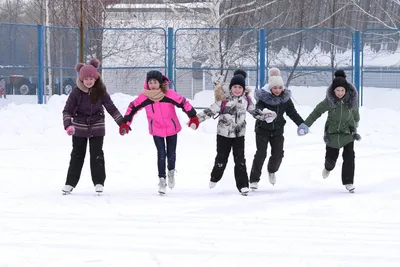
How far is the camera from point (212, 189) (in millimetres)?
8711

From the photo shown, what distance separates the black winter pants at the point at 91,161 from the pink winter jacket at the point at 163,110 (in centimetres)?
42

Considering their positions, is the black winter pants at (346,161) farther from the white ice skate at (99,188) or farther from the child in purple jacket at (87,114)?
the white ice skate at (99,188)

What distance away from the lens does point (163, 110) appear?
834 cm

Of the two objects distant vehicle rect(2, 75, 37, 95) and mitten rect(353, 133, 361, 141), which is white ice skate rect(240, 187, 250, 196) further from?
distant vehicle rect(2, 75, 37, 95)

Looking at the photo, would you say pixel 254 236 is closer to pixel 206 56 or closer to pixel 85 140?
pixel 85 140

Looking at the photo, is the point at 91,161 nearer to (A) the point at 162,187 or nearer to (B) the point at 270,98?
(A) the point at 162,187

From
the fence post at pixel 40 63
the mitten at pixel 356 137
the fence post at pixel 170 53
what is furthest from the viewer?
the fence post at pixel 170 53

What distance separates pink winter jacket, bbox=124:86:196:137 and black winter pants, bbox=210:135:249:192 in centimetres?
45

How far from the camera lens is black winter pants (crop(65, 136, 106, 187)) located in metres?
8.33

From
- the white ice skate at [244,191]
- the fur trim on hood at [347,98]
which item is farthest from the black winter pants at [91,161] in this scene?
the fur trim on hood at [347,98]

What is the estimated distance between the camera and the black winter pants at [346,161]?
8.45m

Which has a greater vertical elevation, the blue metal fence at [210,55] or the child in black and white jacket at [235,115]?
the blue metal fence at [210,55]

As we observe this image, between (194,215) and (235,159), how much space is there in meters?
1.57

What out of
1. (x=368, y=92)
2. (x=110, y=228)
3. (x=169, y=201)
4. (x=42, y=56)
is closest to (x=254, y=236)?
(x=110, y=228)
